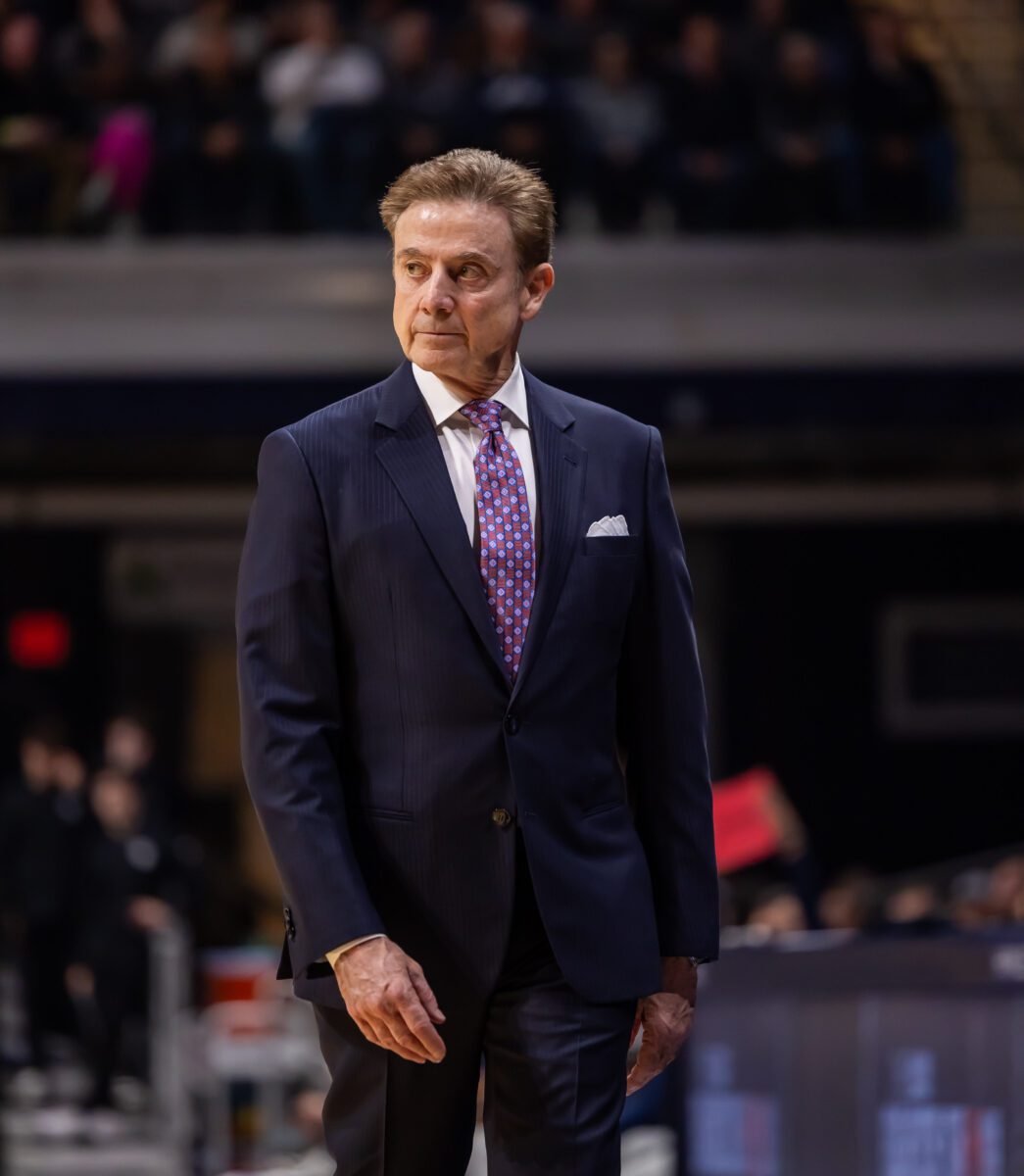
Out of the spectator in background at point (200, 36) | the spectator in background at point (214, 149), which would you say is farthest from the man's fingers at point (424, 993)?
the spectator in background at point (200, 36)

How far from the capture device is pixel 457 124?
9.50m

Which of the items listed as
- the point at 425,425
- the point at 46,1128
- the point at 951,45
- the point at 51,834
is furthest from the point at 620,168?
the point at 425,425

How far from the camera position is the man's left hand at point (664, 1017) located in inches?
92.4

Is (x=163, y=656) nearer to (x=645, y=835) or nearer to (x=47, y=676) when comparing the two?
(x=47, y=676)

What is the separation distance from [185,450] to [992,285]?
4544 mm

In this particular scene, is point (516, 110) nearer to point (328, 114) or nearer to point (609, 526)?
point (328, 114)

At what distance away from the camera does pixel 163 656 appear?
12781mm

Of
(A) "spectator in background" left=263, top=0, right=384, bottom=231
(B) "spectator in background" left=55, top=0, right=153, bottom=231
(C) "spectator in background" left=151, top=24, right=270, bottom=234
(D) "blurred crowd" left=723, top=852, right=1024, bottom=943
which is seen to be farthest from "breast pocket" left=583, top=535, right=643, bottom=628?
(B) "spectator in background" left=55, top=0, right=153, bottom=231

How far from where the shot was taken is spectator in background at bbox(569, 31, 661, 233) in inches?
381

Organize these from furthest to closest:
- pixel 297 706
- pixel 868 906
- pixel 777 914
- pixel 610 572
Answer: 1. pixel 868 906
2. pixel 777 914
3. pixel 610 572
4. pixel 297 706

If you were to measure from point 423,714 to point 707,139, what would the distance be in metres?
8.00

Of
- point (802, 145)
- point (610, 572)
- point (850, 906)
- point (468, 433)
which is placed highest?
point (802, 145)

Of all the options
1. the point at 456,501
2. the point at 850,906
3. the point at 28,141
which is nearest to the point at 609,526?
the point at 456,501

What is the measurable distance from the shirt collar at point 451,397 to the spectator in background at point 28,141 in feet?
25.6
